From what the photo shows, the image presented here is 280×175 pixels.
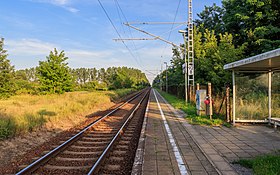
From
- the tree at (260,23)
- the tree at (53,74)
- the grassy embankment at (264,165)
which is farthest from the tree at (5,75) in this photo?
the grassy embankment at (264,165)

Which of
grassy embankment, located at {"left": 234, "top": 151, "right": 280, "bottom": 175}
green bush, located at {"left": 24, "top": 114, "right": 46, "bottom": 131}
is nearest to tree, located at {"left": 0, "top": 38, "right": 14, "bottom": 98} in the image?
green bush, located at {"left": 24, "top": 114, "right": 46, "bottom": 131}

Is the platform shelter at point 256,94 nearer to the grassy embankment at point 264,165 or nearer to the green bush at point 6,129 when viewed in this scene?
the grassy embankment at point 264,165

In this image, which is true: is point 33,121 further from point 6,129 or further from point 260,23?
point 260,23

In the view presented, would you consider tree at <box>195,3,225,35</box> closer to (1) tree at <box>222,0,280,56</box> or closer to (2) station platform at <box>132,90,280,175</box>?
(1) tree at <box>222,0,280,56</box>

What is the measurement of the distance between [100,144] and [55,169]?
2.58 metres

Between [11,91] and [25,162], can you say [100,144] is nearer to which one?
[25,162]

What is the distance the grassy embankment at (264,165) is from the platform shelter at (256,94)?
18.3 feet

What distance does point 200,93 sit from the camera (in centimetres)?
1338

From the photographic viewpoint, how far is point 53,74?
4338 centimetres

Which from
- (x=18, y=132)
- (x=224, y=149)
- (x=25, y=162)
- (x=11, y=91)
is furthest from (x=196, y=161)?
(x=11, y=91)

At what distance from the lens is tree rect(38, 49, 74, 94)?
43.2 meters

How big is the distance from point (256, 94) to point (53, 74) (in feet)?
125

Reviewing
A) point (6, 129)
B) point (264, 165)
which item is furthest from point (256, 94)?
point (6, 129)

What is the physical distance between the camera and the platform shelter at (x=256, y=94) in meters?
10.9
